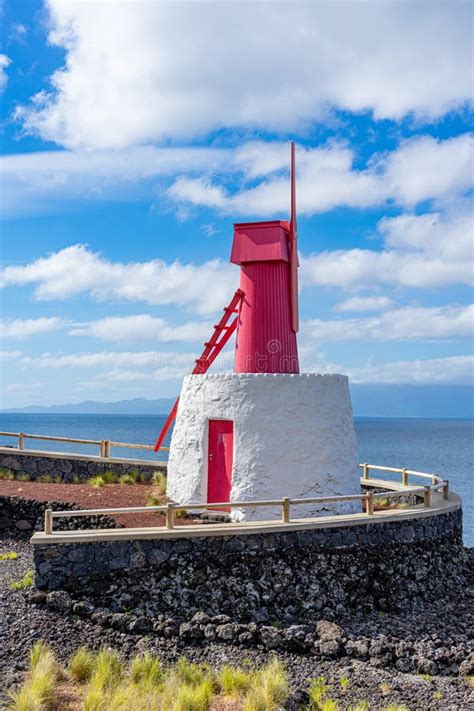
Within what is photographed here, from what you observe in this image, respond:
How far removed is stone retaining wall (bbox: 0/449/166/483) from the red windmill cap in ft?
24.2

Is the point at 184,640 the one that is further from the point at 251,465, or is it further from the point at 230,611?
the point at 251,465

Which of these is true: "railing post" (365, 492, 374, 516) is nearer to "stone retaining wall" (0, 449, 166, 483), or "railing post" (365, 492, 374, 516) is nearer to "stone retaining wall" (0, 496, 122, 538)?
"stone retaining wall" (0, 496, 122, 538)

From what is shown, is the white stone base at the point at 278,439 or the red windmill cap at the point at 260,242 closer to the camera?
the white stone base at the point at 278,439

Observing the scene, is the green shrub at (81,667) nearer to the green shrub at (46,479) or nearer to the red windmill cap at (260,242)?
the red windmill cap at (260,242)

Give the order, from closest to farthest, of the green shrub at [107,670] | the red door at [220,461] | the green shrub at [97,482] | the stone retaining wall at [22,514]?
1. the green shrub at [107,670]
2. the red door at [220,461]
3. the stone retaining wall at [22,514]
4. the green shrub at [97,482]

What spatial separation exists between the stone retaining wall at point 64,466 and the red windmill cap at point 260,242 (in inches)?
291

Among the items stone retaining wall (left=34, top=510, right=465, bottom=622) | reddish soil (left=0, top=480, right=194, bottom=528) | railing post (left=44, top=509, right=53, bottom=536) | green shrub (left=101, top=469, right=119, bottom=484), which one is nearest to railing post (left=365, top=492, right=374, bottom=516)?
stone retaining wall (left=34, top=510, right=465, bottom=622)

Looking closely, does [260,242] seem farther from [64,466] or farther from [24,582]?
[64,466]

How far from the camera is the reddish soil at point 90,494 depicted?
15.3 meters

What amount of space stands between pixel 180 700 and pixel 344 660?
307 cm

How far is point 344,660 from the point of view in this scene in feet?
34.2

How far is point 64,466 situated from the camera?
19.6 metres

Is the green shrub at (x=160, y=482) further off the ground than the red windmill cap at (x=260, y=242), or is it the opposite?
the red windmill cap at (x=260, y=242)

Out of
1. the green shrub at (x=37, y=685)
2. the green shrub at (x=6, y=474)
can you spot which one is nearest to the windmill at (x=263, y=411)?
the green shrub at (x=37, y=685)
